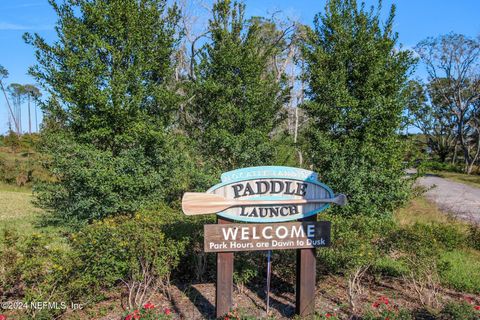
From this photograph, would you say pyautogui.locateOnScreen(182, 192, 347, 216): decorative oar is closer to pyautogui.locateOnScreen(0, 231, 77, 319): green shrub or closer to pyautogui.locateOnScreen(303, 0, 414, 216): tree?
pyautogui.locateOnScreen(0, 231, 77, 319): green shrub

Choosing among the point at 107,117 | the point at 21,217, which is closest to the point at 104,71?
the point at 107,117

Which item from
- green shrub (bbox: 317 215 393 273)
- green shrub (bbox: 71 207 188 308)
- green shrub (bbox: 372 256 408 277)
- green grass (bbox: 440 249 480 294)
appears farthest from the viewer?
green shrub (bbox: 372 256 408 277)

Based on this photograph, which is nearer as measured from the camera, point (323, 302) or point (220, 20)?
point (323, 302)

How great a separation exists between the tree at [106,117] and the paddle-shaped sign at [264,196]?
4.28m

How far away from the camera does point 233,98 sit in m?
10.2

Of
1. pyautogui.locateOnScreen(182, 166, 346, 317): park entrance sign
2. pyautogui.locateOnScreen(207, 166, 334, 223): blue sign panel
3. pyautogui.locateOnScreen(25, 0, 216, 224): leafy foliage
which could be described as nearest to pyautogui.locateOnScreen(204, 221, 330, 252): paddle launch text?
pyautogui.locateOnScreen(182, 166, 346, 317): park entrance sign

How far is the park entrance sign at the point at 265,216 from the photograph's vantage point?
4.49 meters

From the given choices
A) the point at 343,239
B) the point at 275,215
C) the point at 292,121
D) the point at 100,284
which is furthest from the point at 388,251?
the point at 292,121

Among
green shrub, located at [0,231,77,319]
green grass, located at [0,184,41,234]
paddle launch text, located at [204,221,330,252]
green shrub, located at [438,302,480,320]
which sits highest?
paddle launch text, located at [204,221,330,252]

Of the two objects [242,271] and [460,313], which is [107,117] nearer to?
[242,271]

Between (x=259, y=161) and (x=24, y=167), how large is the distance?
62.5 ft

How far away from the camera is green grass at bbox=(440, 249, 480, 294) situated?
5.95 metres

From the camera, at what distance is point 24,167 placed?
2291 cm

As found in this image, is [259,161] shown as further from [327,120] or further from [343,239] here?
[343,239]
